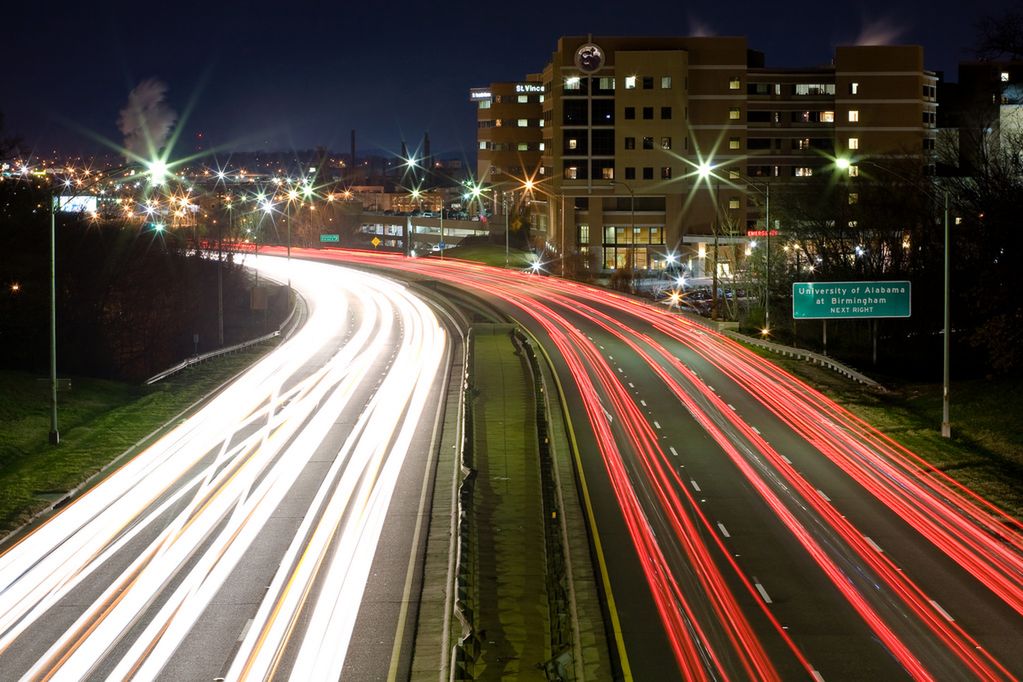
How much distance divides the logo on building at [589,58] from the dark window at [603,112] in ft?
9.06

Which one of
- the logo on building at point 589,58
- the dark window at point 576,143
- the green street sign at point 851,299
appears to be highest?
the logo on building at point 589,58

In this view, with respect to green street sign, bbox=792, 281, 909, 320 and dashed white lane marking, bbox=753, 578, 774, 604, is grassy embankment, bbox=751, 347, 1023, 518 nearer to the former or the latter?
green street sign, bbox=792, 281, 909, 320

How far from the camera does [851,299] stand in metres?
45.5

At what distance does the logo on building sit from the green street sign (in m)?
54.6

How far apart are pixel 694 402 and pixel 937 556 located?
1720 centimetres

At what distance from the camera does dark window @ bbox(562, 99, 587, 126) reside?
9838 centimetres

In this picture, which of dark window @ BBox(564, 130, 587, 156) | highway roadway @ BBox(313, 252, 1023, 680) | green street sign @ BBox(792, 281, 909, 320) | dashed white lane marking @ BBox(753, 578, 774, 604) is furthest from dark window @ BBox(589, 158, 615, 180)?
dashed white lane marking @ BBox(753, 578, 774, 604)

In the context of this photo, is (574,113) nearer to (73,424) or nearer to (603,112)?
(603,112)

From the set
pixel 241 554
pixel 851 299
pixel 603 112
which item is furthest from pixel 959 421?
pixel 603 112

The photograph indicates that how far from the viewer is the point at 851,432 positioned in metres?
34.8

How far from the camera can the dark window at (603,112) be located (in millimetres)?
98188

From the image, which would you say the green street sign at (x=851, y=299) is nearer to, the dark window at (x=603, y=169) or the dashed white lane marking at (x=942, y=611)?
the dashed white lane marking at (x=942, y=611)

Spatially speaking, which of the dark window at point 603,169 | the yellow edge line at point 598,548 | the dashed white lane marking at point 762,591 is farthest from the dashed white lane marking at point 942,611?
the dark window at point 603,169

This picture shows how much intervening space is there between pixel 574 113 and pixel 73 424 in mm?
66973
